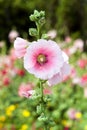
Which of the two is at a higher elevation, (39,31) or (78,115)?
(78,115)

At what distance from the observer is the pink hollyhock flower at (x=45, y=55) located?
172cm

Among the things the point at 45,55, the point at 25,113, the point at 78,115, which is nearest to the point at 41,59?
the point at 45,55

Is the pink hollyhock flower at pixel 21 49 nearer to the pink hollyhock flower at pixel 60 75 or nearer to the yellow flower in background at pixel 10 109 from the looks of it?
the pink hollyhock flower at pixel 60 75

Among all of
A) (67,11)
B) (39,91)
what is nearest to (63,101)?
(39,91)

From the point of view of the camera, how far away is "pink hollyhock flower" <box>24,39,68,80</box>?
5.63ft

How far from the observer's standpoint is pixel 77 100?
228 inches

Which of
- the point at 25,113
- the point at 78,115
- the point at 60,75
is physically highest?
the point at 25,113

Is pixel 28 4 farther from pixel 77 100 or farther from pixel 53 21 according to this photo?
pixel 77 100

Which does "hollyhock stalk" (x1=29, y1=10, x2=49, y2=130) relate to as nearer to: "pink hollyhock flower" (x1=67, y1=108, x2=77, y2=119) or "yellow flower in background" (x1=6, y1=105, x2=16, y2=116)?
"pink hollyhock flower" (x1=67, y1=108, x2=77, y2=119)

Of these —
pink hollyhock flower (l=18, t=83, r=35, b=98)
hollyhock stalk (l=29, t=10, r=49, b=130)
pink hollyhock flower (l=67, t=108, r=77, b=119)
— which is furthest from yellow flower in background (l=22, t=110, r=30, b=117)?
hollyhock stalk (l=29, t=10, r=49, b=130)

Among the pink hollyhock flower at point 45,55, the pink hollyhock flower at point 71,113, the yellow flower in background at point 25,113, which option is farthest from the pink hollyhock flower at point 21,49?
the yellow flower in background at point 25,113

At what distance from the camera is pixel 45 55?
5.86 feet

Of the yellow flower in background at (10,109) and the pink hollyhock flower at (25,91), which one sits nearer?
the pink hollyhock flower at (25,91)

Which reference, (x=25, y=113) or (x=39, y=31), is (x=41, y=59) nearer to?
(x=39, y=31)
